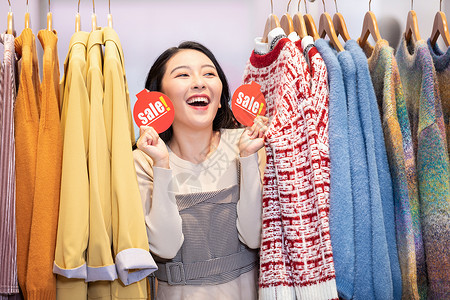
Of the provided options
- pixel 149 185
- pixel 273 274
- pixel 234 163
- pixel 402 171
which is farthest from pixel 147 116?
pixel 402 171

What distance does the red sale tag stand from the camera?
4.88 feet

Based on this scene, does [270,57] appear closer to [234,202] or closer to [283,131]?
[283,131]

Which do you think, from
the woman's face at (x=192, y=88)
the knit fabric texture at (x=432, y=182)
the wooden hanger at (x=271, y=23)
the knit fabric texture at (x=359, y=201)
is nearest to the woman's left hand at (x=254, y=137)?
the woman's face at (x=192, y=88)

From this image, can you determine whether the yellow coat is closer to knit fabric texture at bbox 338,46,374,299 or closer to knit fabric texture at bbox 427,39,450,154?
knit fabric texture at bbox 338,46,374,299

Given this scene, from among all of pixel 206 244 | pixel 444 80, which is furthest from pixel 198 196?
pixel 444 80

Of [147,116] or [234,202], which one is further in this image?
[234,202]

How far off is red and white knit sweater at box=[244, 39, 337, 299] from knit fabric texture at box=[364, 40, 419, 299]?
0.68ft

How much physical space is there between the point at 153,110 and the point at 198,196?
1.07 feet

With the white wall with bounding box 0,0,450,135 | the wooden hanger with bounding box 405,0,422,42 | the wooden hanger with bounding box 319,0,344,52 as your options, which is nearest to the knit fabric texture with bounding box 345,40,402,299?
the wooden hanger with bounding box 319,0,344,52

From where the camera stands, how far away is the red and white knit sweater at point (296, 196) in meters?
1.38

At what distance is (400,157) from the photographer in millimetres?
1464

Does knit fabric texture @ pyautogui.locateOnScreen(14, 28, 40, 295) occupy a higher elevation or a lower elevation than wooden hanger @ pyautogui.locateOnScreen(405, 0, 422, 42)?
lower

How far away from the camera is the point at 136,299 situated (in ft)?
4.58

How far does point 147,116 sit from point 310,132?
50 centimetres
